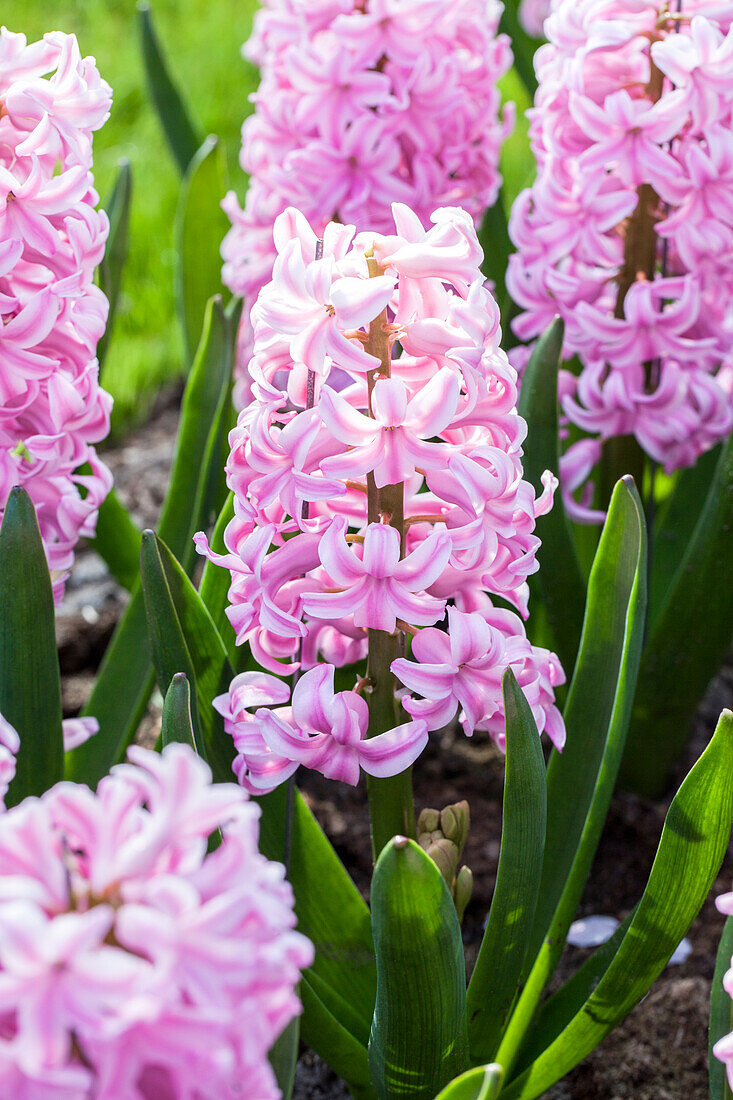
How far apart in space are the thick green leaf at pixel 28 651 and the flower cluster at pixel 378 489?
168 millimetres

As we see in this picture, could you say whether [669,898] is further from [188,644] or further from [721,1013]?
[188,644]

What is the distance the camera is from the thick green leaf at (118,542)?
180 centimetres

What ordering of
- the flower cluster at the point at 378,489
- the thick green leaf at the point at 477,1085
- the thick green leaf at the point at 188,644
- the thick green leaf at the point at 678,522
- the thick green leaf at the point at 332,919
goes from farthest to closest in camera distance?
the thick green leaf at the point at 678,522
the thick green leaf at the point at 332,919
the thick green leaf at the point at 188,644
the flower cluster at the point at 378,489
the thick green leaf at the point at 477,1085

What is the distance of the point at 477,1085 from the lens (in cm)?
74

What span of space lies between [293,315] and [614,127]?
0.68 meters

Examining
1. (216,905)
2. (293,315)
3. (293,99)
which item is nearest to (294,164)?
(293,99)

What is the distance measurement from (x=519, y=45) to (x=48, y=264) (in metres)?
1.60

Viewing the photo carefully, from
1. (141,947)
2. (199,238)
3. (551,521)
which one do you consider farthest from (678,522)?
(141,947)

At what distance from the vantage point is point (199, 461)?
1.54m

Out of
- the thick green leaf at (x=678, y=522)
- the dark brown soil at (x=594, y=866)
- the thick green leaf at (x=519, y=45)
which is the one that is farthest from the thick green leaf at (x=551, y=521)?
the thick green leaf at (x=519, y=45)

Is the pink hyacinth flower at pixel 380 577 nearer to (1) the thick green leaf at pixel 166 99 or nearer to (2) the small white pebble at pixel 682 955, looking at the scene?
(2) the small white pebble at pixel 682 955

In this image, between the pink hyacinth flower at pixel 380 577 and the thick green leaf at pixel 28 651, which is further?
the thick green leaf at pixel 28 651

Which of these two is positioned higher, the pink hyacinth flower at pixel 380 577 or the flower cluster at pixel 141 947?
the flower cluster at pixel 141 947

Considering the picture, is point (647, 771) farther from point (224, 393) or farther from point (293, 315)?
point (293, 315)
